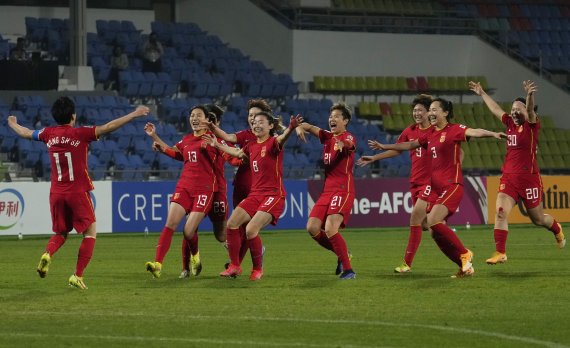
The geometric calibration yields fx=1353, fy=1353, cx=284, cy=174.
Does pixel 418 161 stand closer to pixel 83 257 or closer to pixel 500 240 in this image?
pixel 500 240

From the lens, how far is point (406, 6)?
47.2 metres

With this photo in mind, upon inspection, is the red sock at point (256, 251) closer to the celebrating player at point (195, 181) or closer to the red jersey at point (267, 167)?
the red jersey at point (267, 167)

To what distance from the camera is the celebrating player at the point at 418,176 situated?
17.9m

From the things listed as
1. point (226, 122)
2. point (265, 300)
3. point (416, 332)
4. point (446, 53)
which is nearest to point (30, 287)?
point (265, 300)

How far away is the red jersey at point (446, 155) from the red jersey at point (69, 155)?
4469mm

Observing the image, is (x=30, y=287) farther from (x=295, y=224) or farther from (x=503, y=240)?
(x=295, y=224)

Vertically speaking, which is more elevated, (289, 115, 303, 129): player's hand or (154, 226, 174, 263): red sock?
(289, 115, 303, 129): player's hand

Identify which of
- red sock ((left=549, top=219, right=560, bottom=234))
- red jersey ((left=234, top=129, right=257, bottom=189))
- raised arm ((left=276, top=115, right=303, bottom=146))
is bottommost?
red sock ((left=549, top=219, right=560, bottom=234))

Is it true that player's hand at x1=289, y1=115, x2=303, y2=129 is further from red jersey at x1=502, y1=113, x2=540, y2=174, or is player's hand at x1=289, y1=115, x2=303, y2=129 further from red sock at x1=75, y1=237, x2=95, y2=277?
red jersey at x1=502, y1=113, x2=540, y2=174

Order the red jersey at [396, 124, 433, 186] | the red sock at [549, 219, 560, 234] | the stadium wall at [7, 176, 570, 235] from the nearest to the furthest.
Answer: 1. the red jersey at [396, 124, 433, 186]
2. the red sock at [549, 219, 560, 234]
3. the stadium wall at [7, 176, 570, 235]

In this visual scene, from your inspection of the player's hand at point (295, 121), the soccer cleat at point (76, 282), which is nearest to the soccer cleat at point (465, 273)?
the player's hand at point (295, 121)

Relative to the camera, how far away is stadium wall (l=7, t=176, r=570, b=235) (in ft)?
95.0

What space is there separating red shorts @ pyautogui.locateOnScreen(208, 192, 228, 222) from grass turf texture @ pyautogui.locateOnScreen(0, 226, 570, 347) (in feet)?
2.60

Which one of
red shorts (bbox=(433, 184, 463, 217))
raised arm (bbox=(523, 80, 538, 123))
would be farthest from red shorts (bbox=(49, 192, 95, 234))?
raised arm (bbox=(523, 80, 538, 123))
